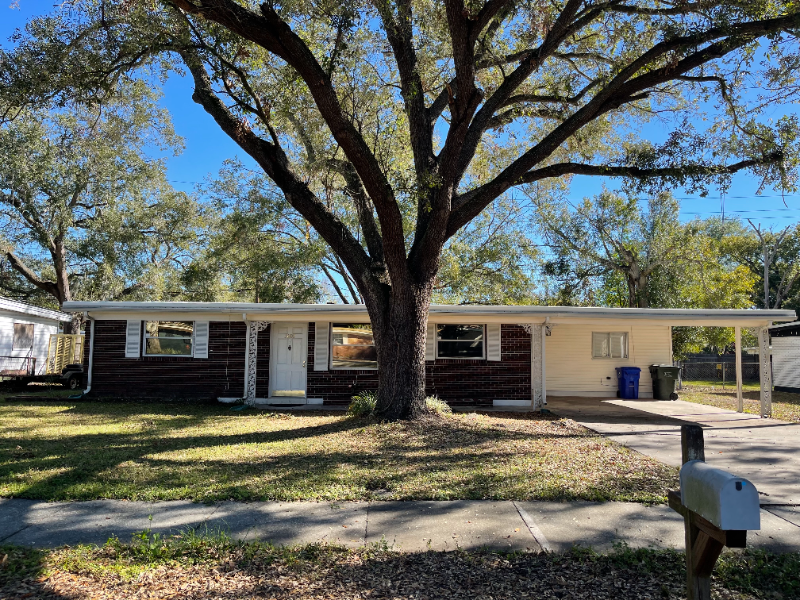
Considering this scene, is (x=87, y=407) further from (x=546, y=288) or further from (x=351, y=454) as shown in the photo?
(x=546, y=288)

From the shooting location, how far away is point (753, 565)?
4.46 m

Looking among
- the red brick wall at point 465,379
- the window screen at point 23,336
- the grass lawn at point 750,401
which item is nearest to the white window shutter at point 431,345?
the red brick wall at point 465,379

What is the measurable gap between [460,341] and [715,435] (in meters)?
6.59

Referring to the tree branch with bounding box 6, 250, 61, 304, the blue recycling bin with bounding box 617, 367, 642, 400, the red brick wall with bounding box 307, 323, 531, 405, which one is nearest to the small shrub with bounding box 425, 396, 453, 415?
the red brick wall with bounding box 307, 323, 531, 405

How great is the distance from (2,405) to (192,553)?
1268cm

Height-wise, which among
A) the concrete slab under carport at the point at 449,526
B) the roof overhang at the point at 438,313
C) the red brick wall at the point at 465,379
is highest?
the roof overhang at the point at 438,313

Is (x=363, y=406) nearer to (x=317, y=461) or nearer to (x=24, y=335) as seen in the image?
(x=317, y=461)

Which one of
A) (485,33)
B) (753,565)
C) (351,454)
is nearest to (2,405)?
(351,454)

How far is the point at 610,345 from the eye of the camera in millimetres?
18547

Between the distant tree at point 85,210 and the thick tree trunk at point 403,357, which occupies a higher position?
the distant tree at point 85,210

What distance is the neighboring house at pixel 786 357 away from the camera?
2250 centimetres

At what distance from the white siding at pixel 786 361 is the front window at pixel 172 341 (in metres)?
22.1

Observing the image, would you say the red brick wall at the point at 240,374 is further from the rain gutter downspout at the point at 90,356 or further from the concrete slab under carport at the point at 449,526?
the concrete slab under carport at the point at 449,526

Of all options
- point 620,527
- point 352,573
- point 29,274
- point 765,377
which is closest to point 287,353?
point 620,527
